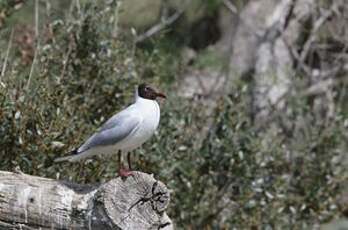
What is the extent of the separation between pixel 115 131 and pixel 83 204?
47cm

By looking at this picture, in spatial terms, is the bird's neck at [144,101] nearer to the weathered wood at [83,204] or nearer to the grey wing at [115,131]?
the grey wing at [115,131]

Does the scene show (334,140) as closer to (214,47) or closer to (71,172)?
(71,172)

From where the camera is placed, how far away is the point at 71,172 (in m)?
5.74

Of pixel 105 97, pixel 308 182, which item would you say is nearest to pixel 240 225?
pixel 308 182

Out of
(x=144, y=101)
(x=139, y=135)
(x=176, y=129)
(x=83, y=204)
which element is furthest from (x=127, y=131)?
(x=176, y=129)

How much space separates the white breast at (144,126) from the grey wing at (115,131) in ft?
0.09

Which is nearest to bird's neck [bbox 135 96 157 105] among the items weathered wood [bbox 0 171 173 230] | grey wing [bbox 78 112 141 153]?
grey wing [bbox 78 112 141 153]

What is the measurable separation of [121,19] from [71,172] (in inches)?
189

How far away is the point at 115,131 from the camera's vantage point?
4.55 meters

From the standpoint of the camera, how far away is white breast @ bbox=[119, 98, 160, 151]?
452 centimetres

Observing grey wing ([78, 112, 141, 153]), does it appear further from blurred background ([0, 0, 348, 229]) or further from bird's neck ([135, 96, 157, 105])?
blurred background ([0, 0, 348, 229])

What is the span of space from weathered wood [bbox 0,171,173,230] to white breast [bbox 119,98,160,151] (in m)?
0.32

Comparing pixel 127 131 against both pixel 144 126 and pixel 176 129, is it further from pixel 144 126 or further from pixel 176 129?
pixel 176 129

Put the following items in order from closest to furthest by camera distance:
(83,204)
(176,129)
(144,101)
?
1. (83,204)
2. (144,101)
3. (176,129)
